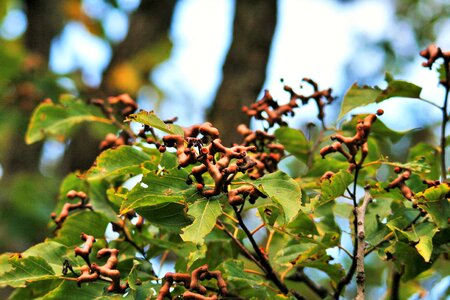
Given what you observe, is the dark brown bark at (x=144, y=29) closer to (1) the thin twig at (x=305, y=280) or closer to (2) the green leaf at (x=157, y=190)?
(1) the thin twig at (x=305, y=280)

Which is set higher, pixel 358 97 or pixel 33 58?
pixel 33 58

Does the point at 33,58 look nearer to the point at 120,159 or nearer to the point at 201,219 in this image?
the point at 120,159

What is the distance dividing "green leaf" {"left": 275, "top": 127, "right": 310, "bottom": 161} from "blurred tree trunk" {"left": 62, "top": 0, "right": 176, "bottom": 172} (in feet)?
8.91

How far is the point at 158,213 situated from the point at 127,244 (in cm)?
32

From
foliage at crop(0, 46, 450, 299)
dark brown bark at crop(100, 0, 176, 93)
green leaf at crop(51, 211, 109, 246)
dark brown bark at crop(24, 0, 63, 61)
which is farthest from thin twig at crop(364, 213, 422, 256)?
A: dark brown bark at crop(24, 0, 63, 61)

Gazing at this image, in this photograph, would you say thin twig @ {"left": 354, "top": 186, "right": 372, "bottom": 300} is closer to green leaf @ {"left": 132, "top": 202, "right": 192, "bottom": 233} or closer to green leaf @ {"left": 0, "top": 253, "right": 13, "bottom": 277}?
green leaf @ {"left": 132, "top": 202, "right": 192, "bottom": 233}

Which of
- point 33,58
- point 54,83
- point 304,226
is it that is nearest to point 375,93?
point 304,226

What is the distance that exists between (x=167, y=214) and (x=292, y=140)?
615 mm

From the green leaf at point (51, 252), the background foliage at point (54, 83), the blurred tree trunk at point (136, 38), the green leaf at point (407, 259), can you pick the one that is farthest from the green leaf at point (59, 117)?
the blurred tree trunk at point (136, 38)

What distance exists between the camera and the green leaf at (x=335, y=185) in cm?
122

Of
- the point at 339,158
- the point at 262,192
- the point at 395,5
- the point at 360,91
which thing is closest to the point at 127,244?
the point at 262,192

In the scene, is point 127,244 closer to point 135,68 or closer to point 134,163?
point 134,163

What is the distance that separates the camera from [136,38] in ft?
15.5

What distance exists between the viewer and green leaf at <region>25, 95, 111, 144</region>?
1.81 m
